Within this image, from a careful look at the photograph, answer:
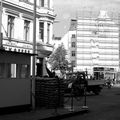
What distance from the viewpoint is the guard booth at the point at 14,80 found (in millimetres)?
13594

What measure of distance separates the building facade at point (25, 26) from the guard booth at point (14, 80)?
49.7 ft

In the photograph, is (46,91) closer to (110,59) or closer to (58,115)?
(58,115)

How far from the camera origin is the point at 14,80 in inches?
553

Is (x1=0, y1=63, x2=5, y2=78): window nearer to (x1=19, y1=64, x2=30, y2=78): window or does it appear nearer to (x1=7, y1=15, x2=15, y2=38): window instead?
(x1=19, y1=64, x2=30, y2=78): window

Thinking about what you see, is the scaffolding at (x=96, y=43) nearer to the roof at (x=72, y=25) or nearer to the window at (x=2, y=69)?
the roof at (x=72, y=25)

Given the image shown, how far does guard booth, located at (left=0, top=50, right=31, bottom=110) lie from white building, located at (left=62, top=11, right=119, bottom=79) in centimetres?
8126

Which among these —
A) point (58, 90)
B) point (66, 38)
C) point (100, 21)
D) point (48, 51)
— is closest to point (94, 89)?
point (48, 51)

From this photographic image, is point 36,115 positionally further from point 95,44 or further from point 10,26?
point 95,44

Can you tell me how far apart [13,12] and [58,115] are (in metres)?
19.4

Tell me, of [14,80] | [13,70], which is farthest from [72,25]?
[14,80]

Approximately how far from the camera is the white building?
318 ft

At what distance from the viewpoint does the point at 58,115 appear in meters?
13.8

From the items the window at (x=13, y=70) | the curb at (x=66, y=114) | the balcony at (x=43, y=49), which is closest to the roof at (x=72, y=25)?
the balcony at (x=43, y=49)

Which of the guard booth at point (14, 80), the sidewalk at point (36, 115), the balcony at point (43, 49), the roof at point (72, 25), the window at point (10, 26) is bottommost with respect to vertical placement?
the sidewalk at point (36, 115)
